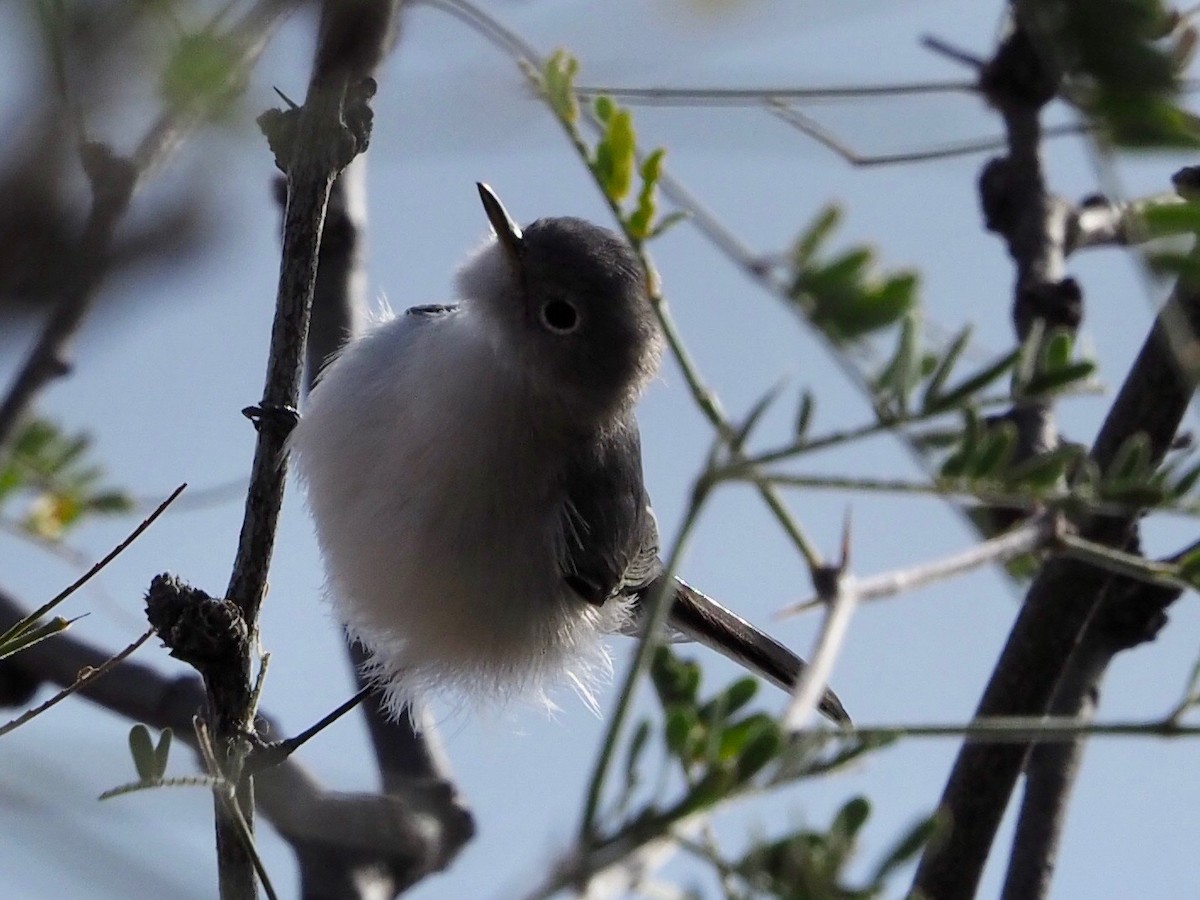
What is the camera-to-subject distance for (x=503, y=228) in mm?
3510

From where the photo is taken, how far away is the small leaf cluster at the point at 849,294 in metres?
1.63

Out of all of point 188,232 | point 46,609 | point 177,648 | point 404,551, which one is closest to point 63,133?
point 188,232

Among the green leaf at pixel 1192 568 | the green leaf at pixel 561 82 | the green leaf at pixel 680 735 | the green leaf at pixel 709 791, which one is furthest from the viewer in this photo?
the green leaf at pixel 561 82

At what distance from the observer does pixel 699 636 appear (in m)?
3.82

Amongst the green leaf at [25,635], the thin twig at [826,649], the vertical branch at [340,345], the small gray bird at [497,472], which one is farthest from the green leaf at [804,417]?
the vertical branch at [340,345]

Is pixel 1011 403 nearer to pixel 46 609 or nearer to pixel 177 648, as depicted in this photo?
pixel 46 609

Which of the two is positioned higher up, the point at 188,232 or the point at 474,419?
the point at 474,419

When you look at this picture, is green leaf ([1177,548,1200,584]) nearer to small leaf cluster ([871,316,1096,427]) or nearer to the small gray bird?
small leaf cluster ([871,316,1096,427])

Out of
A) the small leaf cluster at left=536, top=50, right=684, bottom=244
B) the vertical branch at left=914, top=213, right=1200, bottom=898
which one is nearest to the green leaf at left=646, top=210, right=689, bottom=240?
the small leaf cluster at left=536, top=50, right=684, bottom=244

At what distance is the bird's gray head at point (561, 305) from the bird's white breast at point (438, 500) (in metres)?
0.08

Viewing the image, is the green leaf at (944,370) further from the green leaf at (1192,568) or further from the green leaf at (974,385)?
the green leaf at (1192,568)

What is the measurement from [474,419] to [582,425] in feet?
1.17

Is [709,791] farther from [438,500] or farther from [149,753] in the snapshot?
[438,500]

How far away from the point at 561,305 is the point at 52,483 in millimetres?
1225
